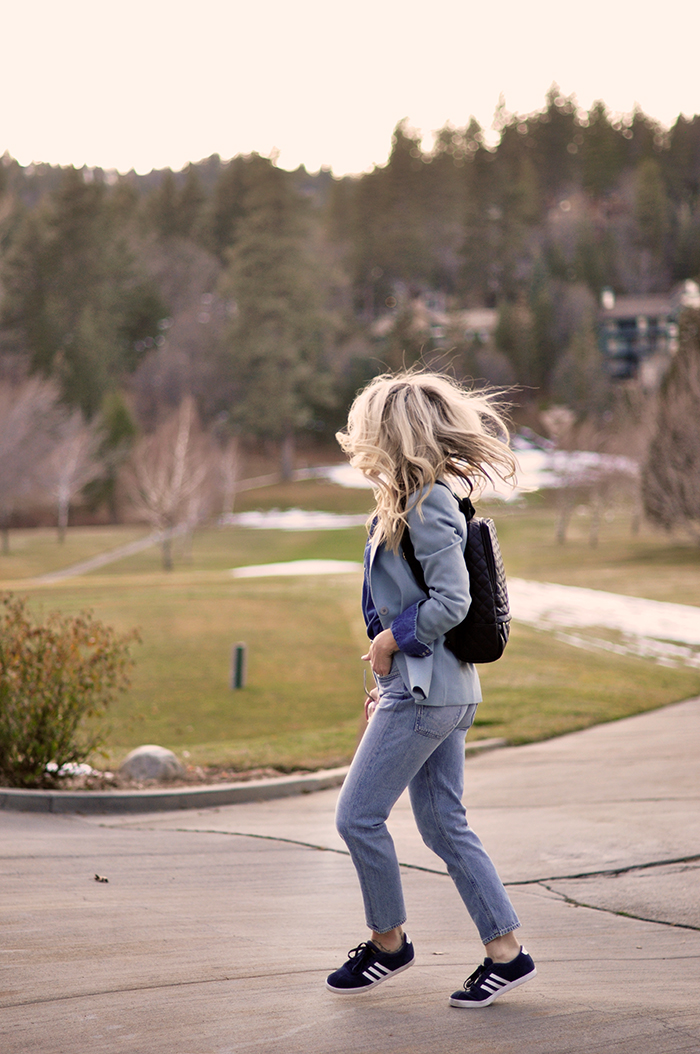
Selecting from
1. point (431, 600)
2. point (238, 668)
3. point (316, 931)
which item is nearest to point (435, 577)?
point (431, 600)

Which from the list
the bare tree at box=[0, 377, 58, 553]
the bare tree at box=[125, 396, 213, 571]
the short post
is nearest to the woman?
the short post

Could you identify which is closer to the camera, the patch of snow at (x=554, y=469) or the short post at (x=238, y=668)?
the short post at (x=238, y=668)

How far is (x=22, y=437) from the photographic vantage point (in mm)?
53281

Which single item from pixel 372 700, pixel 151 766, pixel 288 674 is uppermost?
Result: pixel 372 700

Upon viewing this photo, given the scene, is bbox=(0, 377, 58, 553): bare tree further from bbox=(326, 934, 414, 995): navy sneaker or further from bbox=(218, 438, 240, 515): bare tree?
bbox=(326, 934, 414, 995): navy sneaker

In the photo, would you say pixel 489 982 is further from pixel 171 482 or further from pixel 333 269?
pixel 333 269

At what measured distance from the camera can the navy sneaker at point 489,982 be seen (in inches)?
130

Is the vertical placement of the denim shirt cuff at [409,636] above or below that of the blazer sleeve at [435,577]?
below

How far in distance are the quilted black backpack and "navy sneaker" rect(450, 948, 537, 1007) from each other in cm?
101

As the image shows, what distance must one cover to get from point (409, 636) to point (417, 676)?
13 cm

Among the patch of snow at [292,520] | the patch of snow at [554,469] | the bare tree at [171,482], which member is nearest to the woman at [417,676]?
the patch of snow at [554,469]

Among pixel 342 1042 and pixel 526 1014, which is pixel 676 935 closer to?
pixel 526 1014

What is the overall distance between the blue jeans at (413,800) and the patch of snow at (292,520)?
53.2 meters

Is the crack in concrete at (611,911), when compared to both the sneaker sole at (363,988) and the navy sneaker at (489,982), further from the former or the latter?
the sneaker sole at (363,988)
